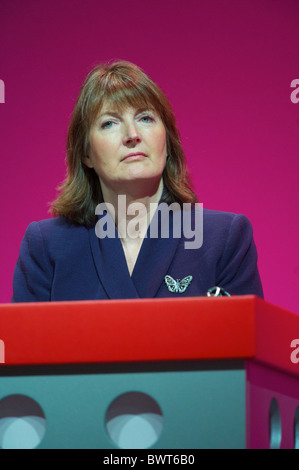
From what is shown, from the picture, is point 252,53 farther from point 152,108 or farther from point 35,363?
point 35,363

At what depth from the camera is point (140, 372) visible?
867 millimetres

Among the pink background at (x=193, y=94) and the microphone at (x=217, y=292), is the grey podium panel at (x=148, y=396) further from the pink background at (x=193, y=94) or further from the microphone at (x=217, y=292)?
the pink background at (x=193, y=94)

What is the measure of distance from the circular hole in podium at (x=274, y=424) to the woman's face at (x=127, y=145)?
1.83 ft

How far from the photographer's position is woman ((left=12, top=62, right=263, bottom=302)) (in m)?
1.33

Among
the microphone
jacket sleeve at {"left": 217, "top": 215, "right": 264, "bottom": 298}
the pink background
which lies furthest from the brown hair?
the microphone

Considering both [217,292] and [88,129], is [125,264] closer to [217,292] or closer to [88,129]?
[88,129]

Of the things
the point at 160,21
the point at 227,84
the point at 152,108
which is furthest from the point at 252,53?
the point at 152,108

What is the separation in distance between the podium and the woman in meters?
0.42

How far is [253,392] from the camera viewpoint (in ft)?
2.81

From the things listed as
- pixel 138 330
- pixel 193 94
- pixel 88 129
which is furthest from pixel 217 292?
pixel 193 94

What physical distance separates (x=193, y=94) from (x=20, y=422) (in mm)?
1074

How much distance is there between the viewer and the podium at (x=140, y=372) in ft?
2.77

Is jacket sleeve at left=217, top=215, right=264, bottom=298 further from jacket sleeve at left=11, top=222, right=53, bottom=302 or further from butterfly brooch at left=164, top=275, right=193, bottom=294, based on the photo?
jacket sleeve at left=11, top=222, right=53, bottom=302

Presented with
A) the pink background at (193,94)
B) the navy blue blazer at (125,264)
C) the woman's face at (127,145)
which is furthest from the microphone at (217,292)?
the pink background at (193,94)
